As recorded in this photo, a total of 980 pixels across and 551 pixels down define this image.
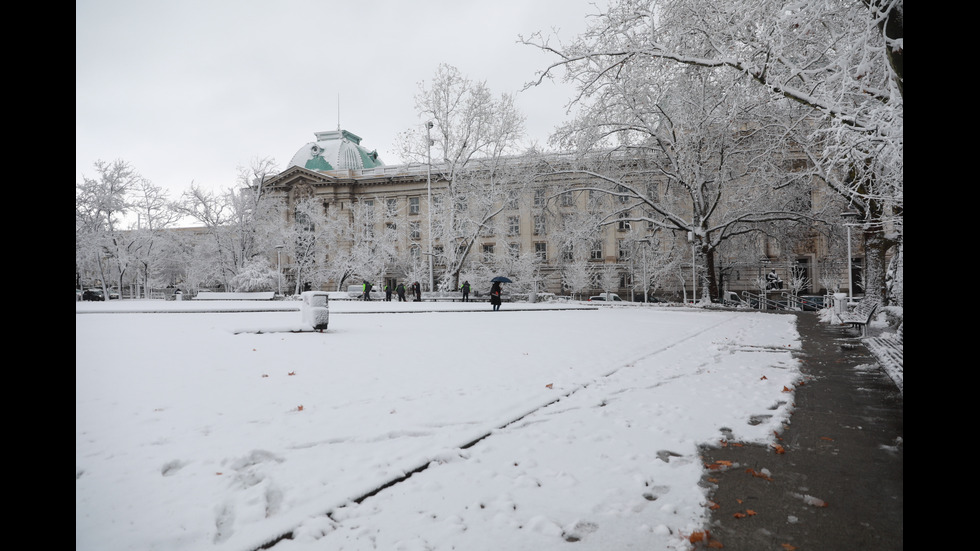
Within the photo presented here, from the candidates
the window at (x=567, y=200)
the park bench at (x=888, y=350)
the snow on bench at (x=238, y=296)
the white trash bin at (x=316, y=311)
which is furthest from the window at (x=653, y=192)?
the snow on bench at (x=238, y=296)

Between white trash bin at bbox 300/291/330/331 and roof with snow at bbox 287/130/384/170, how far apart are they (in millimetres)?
58878

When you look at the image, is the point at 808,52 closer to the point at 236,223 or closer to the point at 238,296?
the point at 238,296

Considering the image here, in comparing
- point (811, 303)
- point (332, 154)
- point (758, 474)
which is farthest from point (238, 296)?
point (811, 303)

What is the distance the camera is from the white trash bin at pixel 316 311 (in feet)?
42.3

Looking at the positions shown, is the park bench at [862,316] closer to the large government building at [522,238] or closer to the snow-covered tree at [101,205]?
the large government building at [522,238]

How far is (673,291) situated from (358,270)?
2910 cm

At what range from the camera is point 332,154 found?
70250 millimetres

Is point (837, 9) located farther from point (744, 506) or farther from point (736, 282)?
point (736, 282)
